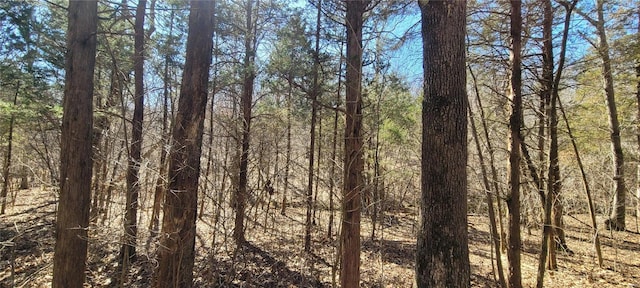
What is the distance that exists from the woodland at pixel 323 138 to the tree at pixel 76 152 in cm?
2

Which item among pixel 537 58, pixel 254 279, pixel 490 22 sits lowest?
pixel 254 279

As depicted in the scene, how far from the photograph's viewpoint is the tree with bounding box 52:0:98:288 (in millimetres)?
3949

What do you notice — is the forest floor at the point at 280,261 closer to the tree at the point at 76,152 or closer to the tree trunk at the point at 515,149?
the tree at the point at 76,152

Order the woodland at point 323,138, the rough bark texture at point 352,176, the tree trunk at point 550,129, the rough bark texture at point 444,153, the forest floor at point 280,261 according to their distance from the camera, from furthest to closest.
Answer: the forest floor at point 280,261
the rough bark texture at point 352,176
the tree trunk at point 550,129
the woodland at point 323,138
the rough bark texture at point 444,153

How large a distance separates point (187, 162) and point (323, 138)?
9383mm

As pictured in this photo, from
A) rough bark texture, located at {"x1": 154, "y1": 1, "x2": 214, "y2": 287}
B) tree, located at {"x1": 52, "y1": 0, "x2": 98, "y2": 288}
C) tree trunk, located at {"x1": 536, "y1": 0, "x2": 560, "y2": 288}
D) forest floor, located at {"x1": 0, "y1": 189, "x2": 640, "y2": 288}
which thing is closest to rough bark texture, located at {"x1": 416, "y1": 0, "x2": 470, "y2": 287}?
rough bark texture, located at {"x1": 154, "y1": 1, "x2": 214, "y2": 287}

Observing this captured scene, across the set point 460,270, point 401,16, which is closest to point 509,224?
point 460,270

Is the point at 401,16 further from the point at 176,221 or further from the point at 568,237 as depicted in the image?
the point at 568,237

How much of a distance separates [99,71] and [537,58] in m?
10.3

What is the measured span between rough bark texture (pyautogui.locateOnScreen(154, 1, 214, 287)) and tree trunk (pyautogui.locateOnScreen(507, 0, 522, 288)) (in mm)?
4267

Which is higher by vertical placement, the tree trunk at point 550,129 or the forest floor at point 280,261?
the tree trunk at point 550,129

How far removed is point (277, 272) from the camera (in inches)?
291

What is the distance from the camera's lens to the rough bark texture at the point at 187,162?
3.93m

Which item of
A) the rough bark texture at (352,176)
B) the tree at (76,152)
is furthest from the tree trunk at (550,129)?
the tree at (76,152)
